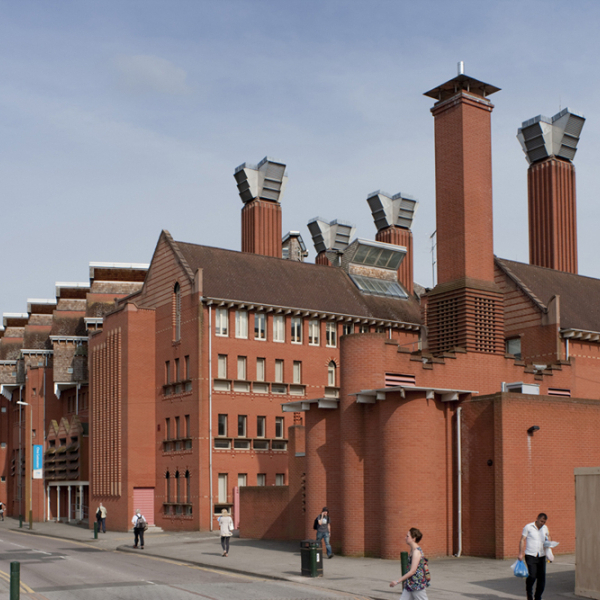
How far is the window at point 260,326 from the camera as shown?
47.3 metres

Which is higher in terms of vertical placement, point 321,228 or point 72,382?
point 321,228

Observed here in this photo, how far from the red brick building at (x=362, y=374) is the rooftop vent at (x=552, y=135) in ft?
0.42

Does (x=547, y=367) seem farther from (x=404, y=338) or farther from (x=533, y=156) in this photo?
(x=533, y=156)

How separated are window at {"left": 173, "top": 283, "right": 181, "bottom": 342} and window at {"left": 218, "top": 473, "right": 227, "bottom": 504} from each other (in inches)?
301

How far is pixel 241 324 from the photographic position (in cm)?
4681

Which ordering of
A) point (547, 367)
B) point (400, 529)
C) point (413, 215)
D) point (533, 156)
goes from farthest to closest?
1. point (413, 215)
2. point (533, 156)
3. point (547, 367)
4. point (400, 529)

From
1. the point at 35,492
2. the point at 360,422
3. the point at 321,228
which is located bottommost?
the point at 35,492

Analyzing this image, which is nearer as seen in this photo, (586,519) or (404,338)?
(586,519)

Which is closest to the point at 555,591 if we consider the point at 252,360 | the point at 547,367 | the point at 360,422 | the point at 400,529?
the point at 400,529

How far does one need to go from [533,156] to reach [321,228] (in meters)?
20.1

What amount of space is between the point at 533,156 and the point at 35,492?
4239cm

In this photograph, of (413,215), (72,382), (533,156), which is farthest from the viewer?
(413,215)

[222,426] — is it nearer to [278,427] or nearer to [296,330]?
[278,427]

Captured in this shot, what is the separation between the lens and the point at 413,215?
67250 millimetres
